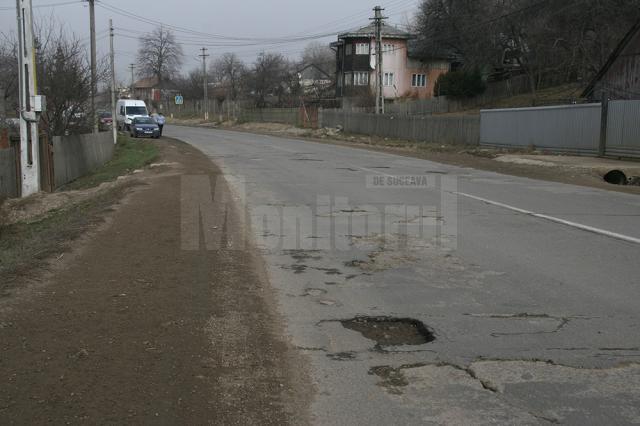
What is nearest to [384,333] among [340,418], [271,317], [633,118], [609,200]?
[271,317]

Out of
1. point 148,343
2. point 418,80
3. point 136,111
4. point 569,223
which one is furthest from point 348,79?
point 148,343

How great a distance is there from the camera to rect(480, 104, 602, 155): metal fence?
24.7 meters

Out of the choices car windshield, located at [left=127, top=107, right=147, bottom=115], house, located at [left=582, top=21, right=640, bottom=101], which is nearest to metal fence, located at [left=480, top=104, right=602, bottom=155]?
house, located at [left=582, top=21, right=640, bottom=101]

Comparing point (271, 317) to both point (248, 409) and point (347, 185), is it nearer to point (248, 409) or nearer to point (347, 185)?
point (248, 409)

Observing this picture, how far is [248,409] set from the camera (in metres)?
3.79

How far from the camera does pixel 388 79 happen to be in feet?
245

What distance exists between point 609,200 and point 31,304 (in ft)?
39.2

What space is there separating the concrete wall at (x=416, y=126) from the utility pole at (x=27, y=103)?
2280cm

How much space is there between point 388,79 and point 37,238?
68118 millimetres

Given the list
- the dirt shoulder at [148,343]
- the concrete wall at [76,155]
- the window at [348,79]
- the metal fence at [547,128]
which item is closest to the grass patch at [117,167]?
the concrete wall at [76,155]

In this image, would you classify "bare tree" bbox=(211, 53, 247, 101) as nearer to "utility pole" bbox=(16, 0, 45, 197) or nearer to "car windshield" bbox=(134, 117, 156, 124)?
"car windshield" bbox=(134, 117, 156, 124)

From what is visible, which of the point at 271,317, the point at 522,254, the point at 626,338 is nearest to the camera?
the point at 626,338

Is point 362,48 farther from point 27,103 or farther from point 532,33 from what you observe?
point 27,103

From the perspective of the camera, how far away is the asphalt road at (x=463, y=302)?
4.02m
